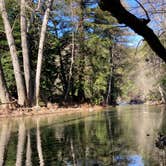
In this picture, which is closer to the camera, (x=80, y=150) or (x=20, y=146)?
(x=80, y=150)

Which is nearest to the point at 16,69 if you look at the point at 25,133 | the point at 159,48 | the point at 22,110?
the point at 22,110

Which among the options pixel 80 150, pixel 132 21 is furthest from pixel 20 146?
pixel 132 21

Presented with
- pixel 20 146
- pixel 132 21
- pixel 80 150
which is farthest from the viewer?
pixel 20 146

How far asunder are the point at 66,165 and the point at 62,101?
31.9m

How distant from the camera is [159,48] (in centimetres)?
520

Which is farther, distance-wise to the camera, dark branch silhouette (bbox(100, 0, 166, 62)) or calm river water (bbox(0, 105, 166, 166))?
calm river water (bbox(0, 105, 166, 166))

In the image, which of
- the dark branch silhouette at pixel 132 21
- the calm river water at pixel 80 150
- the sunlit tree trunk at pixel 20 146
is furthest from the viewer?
the sunlit tree trunk at pixel 20 146

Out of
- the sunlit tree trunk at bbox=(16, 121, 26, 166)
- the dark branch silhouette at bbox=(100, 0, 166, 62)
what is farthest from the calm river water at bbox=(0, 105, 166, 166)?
the dark branch silhouette at bbox=(100, 0, 166, 62)

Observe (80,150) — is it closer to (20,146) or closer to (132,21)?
(20,146)

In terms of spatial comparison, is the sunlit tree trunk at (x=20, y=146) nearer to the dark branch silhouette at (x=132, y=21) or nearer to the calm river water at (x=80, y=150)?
the calm river water at (x=80, y=150)

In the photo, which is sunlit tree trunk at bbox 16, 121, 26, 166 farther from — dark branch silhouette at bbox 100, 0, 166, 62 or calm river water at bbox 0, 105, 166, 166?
dark branch silhouette at bbox 100, 0, 166, 62

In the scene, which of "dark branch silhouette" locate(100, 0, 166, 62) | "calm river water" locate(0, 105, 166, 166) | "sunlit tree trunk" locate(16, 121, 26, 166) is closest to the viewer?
"dark branch silhouette" locate(100, 0, 166, 62)

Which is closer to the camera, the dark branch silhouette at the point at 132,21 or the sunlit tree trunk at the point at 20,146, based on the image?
the dark branch silhouette at the point at 132,21

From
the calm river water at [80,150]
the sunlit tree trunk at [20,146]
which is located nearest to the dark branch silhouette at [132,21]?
the calm river water at [80,150]
